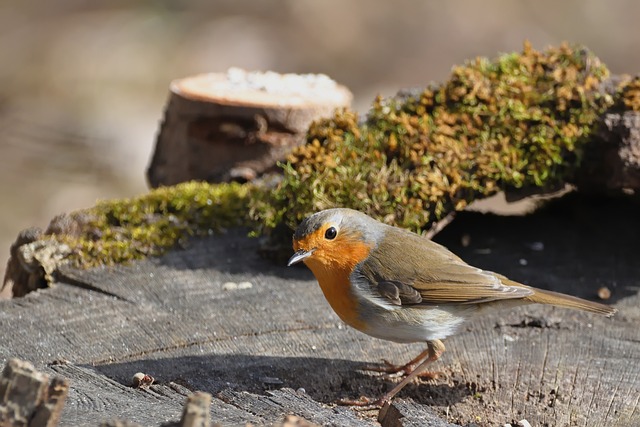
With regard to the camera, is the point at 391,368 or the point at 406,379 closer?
the point at 406,379

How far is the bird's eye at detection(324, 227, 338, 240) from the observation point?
3879mm

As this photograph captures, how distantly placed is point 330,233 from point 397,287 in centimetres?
38

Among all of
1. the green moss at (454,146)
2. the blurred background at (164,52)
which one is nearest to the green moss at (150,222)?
the green moss at (454,146)

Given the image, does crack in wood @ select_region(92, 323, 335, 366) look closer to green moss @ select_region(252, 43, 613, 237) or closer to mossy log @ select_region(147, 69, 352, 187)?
green moss @ select_region(252, 43, 613, 237)

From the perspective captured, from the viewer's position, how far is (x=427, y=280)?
3.92 meters

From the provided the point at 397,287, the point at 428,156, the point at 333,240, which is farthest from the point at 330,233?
the point at 428,156

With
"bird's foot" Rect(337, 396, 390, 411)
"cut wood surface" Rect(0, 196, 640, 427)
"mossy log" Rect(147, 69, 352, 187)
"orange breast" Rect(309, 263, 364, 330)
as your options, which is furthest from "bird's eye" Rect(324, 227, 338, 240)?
"mossy log" Rect(147, 69, 352, 187)

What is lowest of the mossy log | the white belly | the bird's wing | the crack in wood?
the crack in wood

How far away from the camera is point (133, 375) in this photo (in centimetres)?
369

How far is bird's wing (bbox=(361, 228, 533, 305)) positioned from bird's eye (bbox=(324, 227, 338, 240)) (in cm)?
19

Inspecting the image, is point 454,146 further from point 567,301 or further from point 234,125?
point 234,125

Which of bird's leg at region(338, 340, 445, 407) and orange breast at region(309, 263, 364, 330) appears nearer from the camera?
bird's leg at region(338, 340, 445, 407)

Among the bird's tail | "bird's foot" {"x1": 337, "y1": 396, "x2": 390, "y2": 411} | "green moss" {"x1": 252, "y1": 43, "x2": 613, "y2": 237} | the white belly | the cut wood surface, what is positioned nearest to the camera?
the cut wood surface

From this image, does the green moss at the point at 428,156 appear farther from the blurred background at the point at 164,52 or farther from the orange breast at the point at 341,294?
the blurred background at the point at 164,52
